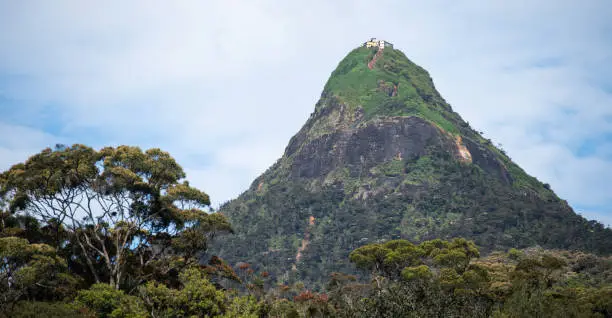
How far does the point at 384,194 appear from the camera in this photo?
149 metres

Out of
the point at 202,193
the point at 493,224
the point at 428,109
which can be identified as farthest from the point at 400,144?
the point at 202,193

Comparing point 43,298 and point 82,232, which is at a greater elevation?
point 82,232

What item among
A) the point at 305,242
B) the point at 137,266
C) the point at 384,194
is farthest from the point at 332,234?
the point at 137,266

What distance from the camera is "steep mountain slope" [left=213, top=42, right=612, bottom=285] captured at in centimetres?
12269

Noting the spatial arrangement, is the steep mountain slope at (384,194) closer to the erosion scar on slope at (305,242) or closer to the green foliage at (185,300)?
the erosion scar on slope at (305,242)

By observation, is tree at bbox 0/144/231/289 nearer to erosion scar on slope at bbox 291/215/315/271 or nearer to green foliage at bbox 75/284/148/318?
green foliage at bbox 75/284/148/318

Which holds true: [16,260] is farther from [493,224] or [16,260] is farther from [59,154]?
[493,224]

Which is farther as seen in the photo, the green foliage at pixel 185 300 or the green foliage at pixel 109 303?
the green foliage at pixel 185 300

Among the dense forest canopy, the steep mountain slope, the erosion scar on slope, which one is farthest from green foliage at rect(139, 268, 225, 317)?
the erosion scar on slope

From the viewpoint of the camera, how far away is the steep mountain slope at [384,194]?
122688mm

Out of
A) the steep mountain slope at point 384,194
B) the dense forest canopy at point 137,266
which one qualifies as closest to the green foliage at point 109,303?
the dense forest canopy at point 137,266

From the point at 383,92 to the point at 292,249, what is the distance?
7759cm

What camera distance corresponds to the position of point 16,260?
1216 inches

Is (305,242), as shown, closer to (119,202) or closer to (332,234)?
(332,234)
